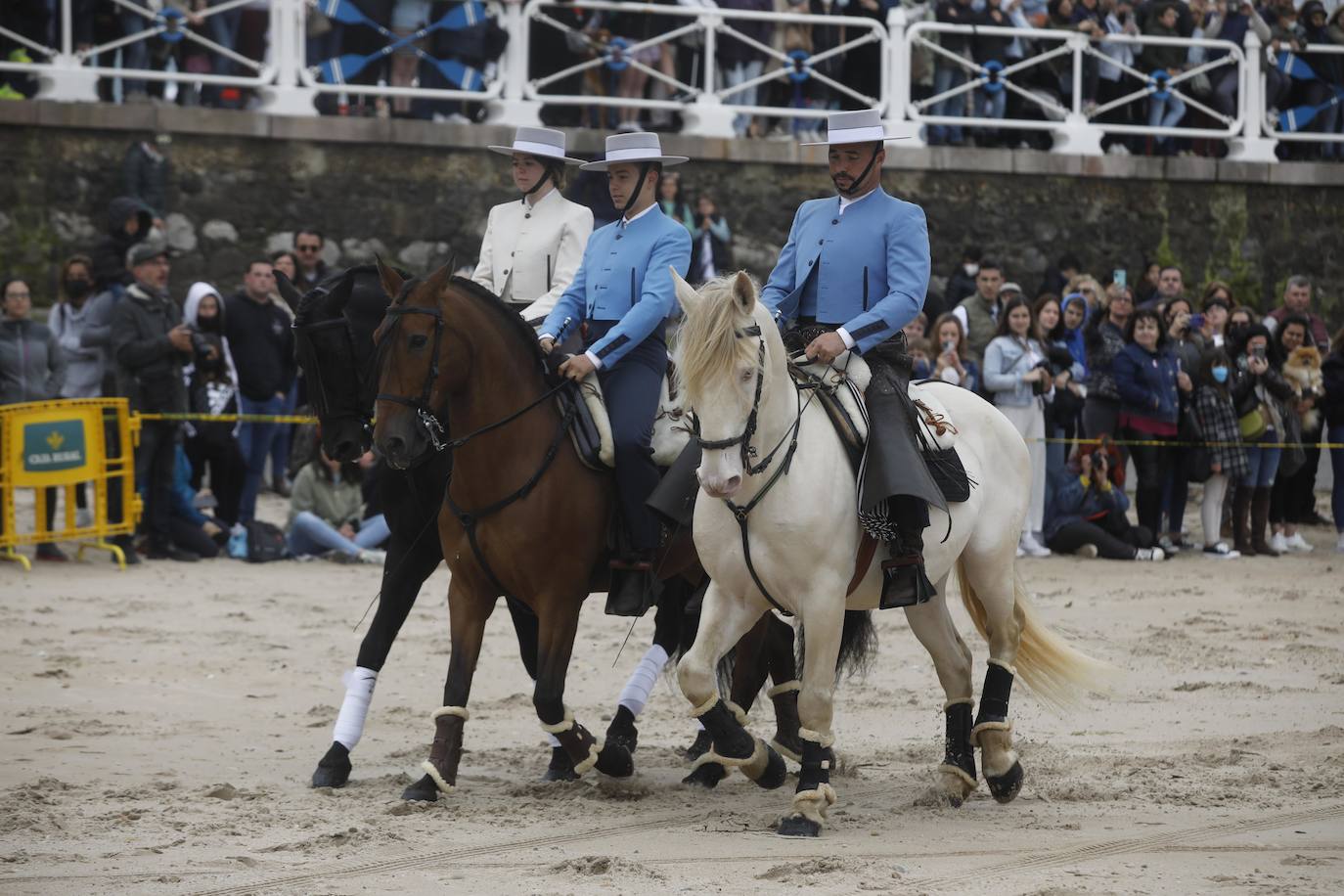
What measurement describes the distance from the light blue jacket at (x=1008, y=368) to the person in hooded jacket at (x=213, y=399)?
5795mm

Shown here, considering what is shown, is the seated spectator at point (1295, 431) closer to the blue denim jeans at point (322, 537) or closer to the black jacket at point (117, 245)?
the blue denim jeans at point (322, 537)

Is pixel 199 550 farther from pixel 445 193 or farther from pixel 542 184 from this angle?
pixel 542 184

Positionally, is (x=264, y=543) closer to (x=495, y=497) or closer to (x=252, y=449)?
(x=252, y=449)

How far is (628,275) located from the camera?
8.11 metres

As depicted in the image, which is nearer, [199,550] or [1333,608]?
[1333,608]

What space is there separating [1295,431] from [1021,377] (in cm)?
270

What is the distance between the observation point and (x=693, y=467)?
7312 millimetres

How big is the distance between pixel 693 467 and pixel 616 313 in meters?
1.09

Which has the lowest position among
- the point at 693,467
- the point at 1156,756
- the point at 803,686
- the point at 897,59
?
the point at 1156,756

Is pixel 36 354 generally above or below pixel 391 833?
above

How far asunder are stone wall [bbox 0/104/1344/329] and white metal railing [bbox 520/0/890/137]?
1.26 feet

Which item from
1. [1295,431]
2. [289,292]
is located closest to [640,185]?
[289,292]

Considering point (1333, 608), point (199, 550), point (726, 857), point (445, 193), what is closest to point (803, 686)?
point (726, 857)

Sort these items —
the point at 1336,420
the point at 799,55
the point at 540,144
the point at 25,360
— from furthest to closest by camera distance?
1. the point at 799,55
2. the point at 1336,420
3. the point at 25,360
4. the point at 540,144
